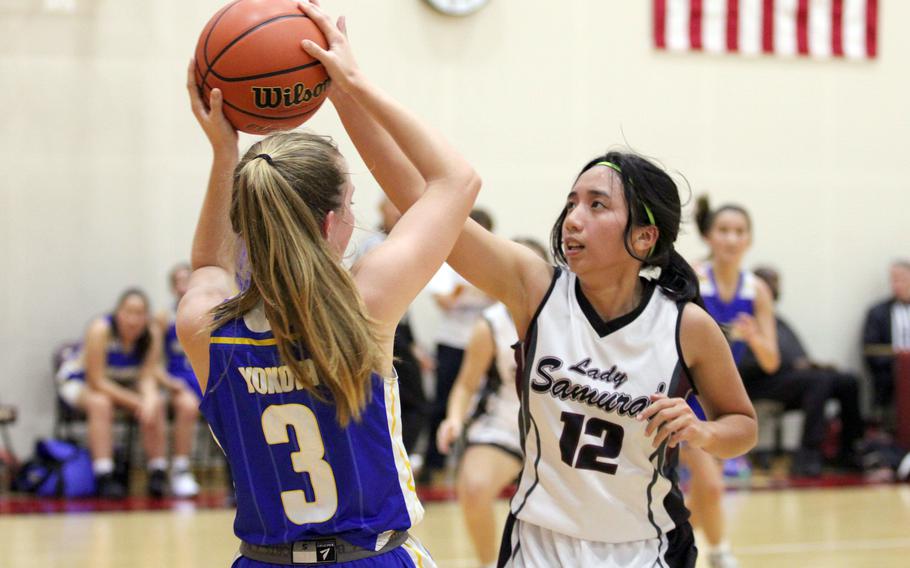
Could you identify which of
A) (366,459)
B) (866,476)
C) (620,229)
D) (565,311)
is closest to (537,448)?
(565,311)

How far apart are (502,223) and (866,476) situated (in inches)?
135

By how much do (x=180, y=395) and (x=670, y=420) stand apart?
6.10 metres

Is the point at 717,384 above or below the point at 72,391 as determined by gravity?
above

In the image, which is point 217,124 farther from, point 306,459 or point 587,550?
point 587,550

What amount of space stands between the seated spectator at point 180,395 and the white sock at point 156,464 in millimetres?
81

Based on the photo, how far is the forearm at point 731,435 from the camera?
2588mm

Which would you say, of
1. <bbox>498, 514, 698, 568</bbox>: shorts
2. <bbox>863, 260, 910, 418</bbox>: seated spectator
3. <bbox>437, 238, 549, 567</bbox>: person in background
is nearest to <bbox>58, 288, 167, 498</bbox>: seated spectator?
<bbox>437, 238, 549, 567</bbox>: person in background

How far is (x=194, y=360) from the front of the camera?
6.85 feet

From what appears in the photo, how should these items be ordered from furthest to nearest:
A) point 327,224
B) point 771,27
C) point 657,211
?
point 771,27, point 657,211, point 327,224

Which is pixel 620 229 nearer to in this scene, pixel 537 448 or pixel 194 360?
pixel 537 448

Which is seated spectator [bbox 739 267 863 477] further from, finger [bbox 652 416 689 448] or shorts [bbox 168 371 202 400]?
finger [bbox 652 416 689 448]

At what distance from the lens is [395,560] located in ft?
6.72

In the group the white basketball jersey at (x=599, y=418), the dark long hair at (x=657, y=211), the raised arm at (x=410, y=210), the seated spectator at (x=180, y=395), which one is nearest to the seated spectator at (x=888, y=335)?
the seated spectator at (x=180, y=395)

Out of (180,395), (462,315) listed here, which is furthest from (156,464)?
(462,315)
